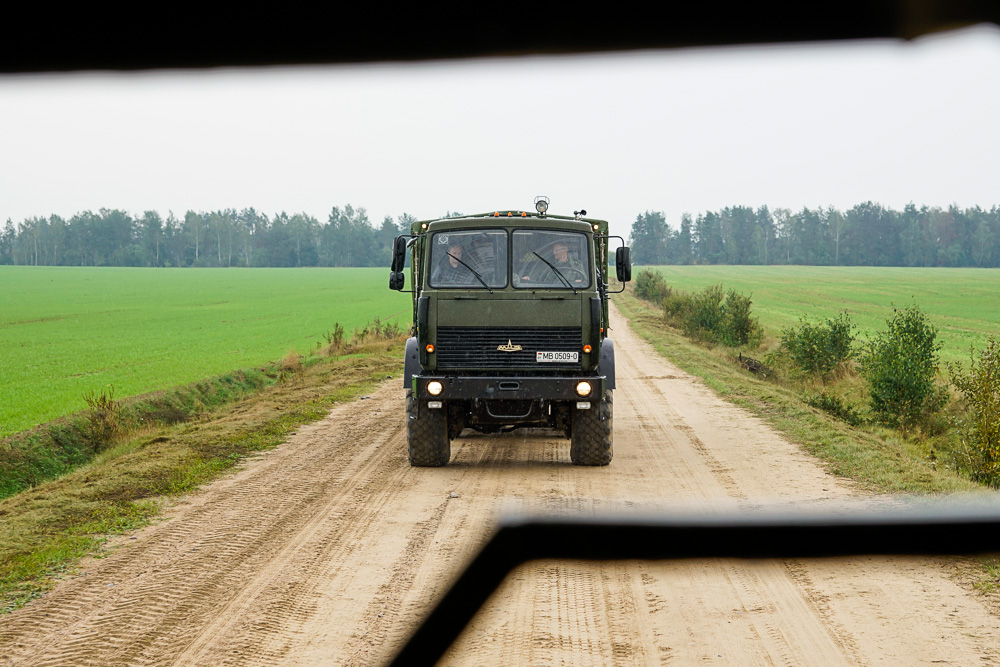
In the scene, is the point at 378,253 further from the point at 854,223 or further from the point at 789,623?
the point at 789,623

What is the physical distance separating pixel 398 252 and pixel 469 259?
889 mm

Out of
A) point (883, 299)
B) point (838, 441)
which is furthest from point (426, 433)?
point (883, 299)

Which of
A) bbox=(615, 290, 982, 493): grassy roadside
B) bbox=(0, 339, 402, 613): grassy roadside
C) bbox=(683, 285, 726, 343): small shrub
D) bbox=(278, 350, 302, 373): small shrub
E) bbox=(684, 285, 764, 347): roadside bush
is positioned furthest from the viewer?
bbox=(683, 285, 726, 343): small shrub

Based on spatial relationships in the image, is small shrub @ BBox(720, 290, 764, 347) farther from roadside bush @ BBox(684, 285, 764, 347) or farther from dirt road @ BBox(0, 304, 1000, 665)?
dirt road @ BBox(0, 304, 1000, 665)

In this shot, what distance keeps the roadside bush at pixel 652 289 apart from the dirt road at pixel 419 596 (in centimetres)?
4990

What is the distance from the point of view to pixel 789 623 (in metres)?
6.16

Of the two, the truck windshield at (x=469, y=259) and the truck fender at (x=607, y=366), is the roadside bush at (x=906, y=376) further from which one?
the truck windshield at (x=469, y=259)

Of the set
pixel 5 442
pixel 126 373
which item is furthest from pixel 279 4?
pixel 126 373

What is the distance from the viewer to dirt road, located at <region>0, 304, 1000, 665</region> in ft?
18.8

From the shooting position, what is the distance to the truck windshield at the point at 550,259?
1122 centimetres

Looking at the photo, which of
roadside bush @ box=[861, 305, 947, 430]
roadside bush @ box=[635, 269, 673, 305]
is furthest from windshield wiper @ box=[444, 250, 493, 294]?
roadside bush @ box=[635, 269, 673, 305]

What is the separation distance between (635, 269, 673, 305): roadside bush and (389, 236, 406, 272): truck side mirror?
48.3 m

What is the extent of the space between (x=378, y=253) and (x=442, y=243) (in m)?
151

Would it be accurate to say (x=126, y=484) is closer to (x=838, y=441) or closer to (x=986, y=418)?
(x=838, y=441)
